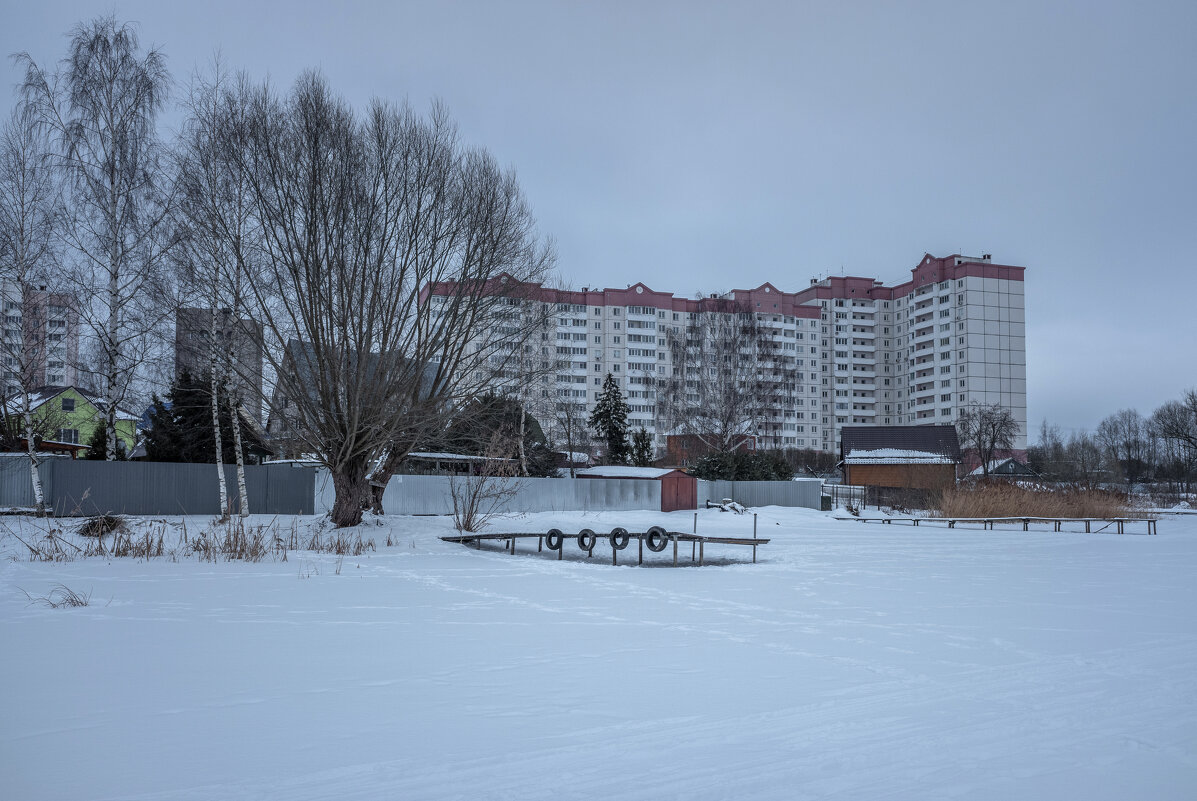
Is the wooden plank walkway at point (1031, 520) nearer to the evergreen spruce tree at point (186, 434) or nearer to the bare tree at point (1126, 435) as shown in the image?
the evergreen spruce tree at point (186, 434)

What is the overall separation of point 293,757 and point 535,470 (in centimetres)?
3068

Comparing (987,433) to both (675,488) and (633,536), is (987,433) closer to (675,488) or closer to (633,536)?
(675,488)

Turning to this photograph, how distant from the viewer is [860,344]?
9781 cm

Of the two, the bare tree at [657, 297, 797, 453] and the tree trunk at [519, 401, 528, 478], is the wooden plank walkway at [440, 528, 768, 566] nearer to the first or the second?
the tree trunk at [519, 401, 528, 478]

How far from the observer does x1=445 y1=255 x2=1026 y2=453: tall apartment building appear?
279ft

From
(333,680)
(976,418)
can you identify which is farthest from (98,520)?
(976,418)

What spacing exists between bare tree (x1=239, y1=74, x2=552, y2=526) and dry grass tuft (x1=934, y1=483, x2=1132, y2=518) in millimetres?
20073

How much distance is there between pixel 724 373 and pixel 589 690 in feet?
131

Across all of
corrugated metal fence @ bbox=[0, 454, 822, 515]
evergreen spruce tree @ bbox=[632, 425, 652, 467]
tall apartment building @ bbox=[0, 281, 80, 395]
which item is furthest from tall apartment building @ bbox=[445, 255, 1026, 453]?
tall apartment building @ bbox=[0, 281, 80, 395]

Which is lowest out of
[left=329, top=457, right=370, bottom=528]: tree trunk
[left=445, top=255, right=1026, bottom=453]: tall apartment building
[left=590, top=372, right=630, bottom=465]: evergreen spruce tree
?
[left=329, top=457, right=370, bottom=528]: tree trunk

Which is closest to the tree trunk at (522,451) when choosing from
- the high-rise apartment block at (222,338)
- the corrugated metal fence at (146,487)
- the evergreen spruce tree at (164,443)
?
the corrugated metal fence at (146,487)

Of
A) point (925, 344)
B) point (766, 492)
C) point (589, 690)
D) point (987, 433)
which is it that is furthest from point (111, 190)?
point (925, 344)

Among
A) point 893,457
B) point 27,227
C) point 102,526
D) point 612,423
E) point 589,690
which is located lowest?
point 589,690

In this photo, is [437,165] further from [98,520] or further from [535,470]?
[535,470]
